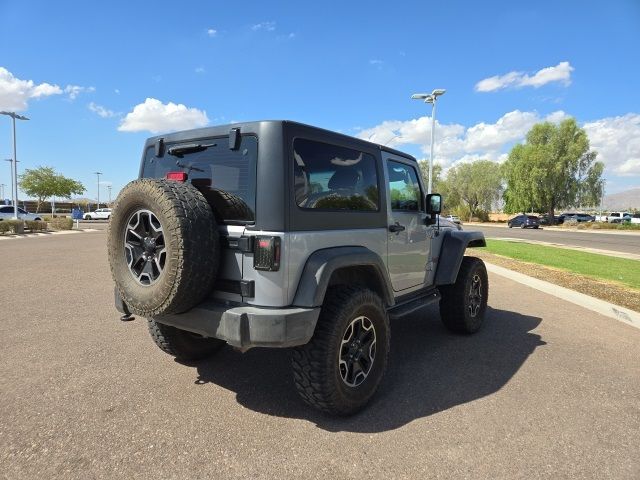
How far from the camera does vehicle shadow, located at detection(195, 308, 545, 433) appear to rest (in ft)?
9.95

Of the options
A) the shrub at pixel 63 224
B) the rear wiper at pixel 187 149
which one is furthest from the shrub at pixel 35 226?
the rear wiper at pixel 187 149

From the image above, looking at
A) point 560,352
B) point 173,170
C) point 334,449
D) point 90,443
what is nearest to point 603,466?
point 334,449

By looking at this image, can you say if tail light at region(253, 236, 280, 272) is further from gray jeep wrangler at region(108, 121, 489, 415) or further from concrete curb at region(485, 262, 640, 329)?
concrete curb at region(485, 262, 640, 329)

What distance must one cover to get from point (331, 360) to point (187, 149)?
2.00 m

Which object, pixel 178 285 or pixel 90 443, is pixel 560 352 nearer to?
pixel 178 285

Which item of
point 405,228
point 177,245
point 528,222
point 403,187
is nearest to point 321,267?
point 177,245

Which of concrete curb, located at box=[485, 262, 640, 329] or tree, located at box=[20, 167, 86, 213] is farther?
tree, located at box=[20, 167, 86, 213]

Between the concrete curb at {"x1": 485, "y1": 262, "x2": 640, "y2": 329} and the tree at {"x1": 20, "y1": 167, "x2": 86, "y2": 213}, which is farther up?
the tree at {"x1": 20, "y1": 167, "x2": 86, "y2": 213}

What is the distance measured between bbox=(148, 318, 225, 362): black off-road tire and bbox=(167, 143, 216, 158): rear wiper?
58.8 inches

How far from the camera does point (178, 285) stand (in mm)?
2557

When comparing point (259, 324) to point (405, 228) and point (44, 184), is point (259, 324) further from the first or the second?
point (44, 184)

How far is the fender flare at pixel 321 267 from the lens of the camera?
2.70 meters

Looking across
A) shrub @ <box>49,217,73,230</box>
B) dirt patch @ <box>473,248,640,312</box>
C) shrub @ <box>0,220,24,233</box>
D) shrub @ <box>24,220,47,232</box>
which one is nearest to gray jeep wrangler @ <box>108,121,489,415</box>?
dirt patch @ <box>473,248,640,312</box>

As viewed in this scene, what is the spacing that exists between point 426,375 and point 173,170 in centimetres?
288
